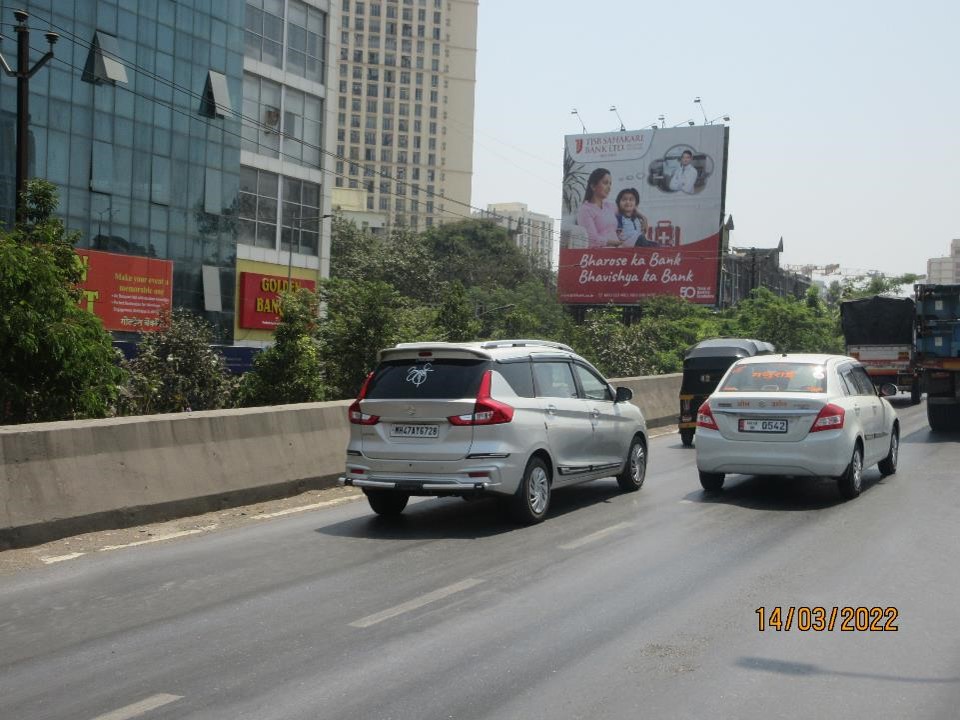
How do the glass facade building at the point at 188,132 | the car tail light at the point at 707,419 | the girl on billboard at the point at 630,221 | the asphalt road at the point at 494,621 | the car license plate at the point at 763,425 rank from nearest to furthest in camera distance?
the asphalt road at the point at 494,621 < the car license plate at the point at 763,425 < the car tail light at the point at 707,419 < the glass facade building at the point at 188,132 < the girl on billboard at the point at 630,221

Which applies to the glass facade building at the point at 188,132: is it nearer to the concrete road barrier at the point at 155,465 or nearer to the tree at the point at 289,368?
the tree at the point at 289,368

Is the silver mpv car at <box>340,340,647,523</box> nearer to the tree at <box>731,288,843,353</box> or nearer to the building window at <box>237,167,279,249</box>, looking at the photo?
the building window at <box>237,167,279,249</box>

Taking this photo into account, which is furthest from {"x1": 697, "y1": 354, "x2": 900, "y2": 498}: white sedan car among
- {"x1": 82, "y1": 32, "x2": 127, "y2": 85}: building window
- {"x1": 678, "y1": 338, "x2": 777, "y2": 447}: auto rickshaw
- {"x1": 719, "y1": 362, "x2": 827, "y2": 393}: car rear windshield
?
{"x1": 82, "y1": 32, "x2": 127, "y2": 85}: building window

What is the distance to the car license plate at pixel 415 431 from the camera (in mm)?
10102

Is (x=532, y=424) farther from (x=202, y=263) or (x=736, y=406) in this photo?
(x=202, y=263)

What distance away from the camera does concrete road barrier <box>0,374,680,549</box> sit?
29.2 feet

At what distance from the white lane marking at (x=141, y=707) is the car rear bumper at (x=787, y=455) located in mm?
8201

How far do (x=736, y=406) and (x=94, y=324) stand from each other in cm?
795

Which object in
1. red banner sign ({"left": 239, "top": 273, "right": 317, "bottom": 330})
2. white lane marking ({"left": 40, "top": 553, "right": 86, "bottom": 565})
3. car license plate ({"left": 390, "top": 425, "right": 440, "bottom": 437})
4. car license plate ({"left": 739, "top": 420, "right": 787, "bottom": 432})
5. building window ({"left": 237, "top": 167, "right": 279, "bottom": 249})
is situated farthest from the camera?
building window ({"left": 237, "top": 167, "right": 279, "bottom": 249})

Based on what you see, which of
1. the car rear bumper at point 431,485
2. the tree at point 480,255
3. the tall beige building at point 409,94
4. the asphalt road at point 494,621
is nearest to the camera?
the asphalt road at point 494,621

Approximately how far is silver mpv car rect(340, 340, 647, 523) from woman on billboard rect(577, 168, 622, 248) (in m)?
63.6

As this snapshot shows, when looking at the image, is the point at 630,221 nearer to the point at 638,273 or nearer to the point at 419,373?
the point at 638,273

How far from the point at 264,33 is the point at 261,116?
12.2 feet

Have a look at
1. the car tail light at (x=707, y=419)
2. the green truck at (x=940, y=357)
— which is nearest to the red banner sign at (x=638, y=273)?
the green truck at (x=940, y=357)
